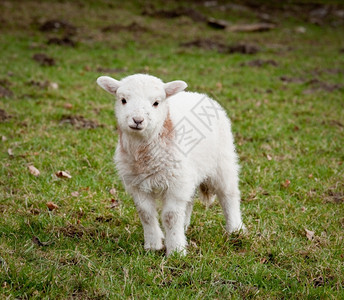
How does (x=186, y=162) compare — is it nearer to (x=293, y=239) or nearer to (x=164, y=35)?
(x=293, y=239)

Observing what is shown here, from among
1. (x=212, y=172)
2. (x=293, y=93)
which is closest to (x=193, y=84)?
(x=293, y=93)

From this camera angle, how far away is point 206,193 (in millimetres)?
4992

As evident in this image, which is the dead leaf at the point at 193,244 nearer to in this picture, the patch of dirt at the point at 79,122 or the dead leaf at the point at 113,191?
the dead leaf at the point at 113,191

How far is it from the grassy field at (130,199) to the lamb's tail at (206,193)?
0.19 m

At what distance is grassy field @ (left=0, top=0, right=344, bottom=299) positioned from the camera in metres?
3.66

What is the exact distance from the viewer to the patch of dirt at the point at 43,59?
11980 mm

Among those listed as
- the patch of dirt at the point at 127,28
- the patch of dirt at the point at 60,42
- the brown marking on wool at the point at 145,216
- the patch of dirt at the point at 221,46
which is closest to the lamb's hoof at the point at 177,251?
the brown marking on wool at the point at 145,216

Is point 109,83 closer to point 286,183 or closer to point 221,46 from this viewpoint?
point 286,183

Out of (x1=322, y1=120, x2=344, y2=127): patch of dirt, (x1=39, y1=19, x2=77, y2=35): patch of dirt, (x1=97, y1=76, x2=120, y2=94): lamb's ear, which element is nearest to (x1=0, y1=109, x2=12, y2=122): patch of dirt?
(x1=97, y1=76, x2=120, y2=94): lamb's ear

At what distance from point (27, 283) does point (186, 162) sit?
1668mm

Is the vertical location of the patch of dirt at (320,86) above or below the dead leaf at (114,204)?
below

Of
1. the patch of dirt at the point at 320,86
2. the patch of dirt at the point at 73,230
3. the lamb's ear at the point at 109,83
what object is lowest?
the patch of dirt at the point at 320,86

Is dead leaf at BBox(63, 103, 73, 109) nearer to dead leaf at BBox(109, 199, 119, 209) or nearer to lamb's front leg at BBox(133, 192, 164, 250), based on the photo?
dead leaf at BBox(109, 199, 119, 209)

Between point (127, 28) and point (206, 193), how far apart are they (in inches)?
560
